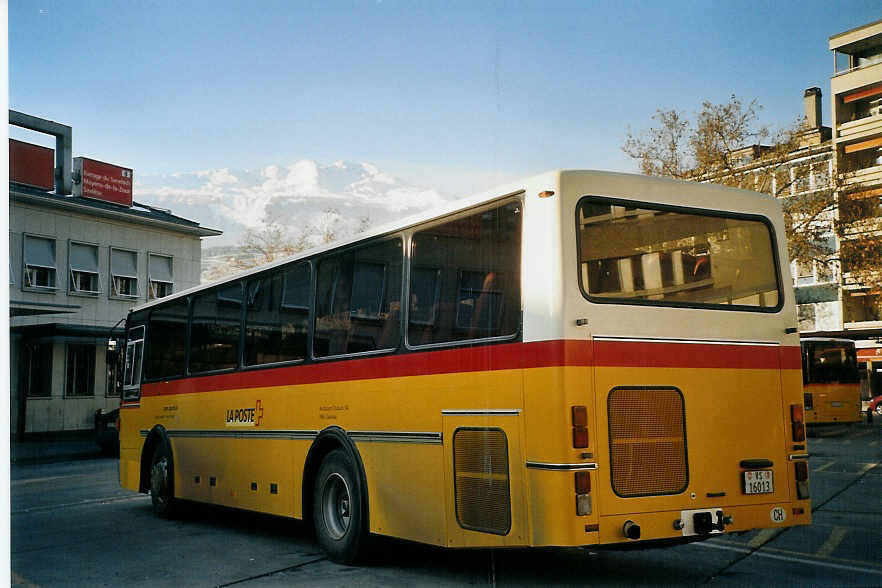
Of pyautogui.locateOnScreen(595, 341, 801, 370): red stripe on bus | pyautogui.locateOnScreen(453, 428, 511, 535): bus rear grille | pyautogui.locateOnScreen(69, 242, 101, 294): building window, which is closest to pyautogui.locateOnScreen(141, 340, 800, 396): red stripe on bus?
pyautogui.locateOnScreen(595, 341, 801, 370): red stripe on bus

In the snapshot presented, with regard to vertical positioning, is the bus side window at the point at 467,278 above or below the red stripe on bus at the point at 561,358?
above

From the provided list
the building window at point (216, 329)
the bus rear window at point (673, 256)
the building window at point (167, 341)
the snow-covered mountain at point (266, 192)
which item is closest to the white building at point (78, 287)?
the snow-covered mountain at point (266, 192)

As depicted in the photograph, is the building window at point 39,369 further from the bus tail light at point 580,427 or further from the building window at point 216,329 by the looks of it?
the bus tail light at point 580,427

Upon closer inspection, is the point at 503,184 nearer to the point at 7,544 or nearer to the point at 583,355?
the point at 583,355

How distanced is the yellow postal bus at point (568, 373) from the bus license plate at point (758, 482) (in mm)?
15

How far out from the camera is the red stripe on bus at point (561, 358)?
6.43 m

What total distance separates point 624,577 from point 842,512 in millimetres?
5170

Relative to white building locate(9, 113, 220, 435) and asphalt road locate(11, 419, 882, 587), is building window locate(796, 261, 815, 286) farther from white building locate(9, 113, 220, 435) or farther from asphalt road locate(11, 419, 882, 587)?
white building locate(9, 113, 220, 435)

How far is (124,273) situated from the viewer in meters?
30.6

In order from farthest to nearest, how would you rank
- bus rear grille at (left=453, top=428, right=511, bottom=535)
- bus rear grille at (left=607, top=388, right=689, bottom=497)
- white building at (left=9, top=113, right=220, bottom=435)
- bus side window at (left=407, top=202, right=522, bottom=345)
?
1. white building at (left=9, top=113, right=220, bottom=435)
2. bus side window at (left=407, top=202, right=522, bottom=345)
3. bus rear grille at (left=453, top=428, right=511, bottom=535)
4. bus rear grille at (left=607, top=388, right=689, bottom=497)

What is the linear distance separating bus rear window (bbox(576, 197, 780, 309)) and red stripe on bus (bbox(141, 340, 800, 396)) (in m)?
0.35

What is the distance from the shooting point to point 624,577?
7543 mm

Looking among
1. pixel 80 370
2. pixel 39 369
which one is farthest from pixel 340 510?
pixel 80 370

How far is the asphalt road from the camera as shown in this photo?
764 centimetres
